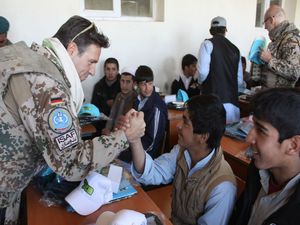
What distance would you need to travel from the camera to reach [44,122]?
0.85 meters

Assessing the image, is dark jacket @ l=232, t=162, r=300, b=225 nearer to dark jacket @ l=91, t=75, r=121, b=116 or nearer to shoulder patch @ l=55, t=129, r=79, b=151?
shoulder patch @ l=55, t=129, r=79, b=151

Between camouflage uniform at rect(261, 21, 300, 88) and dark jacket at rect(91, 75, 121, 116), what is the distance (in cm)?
164

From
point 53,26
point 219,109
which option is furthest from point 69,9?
point 219,109

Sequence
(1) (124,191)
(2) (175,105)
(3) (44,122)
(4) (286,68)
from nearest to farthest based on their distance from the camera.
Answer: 1. (3) (44,122)
2. (1) (124,191)
3. (4) (286,68)
4. (2) (175,105)

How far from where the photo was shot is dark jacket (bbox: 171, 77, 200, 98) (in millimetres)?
3434

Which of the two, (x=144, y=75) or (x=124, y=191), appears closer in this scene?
(x=124, y=191)

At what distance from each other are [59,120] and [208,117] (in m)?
0.68

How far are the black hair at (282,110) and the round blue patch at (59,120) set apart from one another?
2.14 ft

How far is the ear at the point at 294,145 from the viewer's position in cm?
90

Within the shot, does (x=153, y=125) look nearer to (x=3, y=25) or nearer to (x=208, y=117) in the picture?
(x=208, y=117)

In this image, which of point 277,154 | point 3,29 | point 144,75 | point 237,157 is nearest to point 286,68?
point 237,157

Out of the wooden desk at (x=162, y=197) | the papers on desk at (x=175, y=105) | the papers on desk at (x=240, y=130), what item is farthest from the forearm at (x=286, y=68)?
the wooden desk at (x=162, y=197)

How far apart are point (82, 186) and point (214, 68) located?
1.86m

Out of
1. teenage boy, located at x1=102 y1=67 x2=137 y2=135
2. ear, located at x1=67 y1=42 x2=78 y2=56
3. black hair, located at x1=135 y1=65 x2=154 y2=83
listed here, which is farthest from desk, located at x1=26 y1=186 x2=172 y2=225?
teenage boy, located at x1=102 y1=67 x2=137 y2=135
